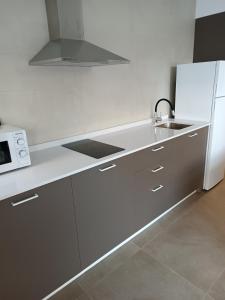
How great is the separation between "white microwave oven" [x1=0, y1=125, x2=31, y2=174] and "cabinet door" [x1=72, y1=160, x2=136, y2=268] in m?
0.36

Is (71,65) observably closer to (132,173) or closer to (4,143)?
(4,143)

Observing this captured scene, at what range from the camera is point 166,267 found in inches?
65.6

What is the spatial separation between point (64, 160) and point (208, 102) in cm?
182

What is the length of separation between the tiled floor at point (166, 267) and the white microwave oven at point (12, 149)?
0.97m

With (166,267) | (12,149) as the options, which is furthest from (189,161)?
(12,149)

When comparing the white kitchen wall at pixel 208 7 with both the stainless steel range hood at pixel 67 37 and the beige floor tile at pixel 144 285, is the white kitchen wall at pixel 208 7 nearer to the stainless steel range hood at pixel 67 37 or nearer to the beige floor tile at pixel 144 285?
the stainless steel range hood at pixel 67 37

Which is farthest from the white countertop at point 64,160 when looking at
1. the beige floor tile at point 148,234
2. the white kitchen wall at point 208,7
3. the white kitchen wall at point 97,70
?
the white kitchen wall at point 208,7

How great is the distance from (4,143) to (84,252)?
3.04ft

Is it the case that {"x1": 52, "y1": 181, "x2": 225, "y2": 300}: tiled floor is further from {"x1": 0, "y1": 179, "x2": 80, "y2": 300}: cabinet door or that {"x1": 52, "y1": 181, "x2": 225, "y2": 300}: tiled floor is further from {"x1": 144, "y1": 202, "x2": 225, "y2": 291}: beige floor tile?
{"x1": 0, "y1": 179, "x2": 80, "y2": 300}: cabinet door

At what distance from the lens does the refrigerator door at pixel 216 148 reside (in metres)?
2.46

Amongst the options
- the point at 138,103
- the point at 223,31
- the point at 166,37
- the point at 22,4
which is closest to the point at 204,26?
the point at 223,31

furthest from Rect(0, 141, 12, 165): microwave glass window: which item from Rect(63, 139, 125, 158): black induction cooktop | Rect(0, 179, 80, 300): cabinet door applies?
Rect(63, 139, 125, 158): black induction cooktop

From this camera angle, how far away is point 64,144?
6.20 ft

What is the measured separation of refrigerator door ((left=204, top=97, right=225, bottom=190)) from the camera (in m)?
2.46
